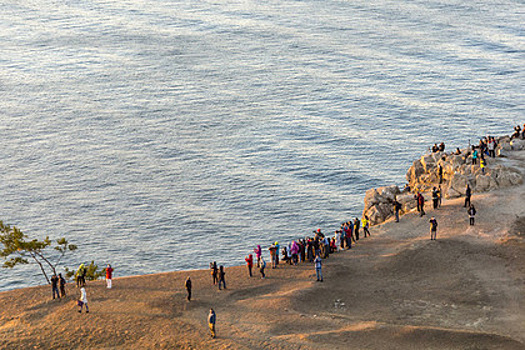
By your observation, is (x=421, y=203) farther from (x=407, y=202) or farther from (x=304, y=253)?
(x=304, y=253)

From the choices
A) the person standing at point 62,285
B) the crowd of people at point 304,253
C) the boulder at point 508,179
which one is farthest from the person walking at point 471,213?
the person standing at point 62,285

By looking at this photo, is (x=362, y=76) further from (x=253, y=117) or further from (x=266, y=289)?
(x=266, y=289)

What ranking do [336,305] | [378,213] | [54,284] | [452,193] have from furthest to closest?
1. [378,213]
2. [452,193]
3. [54,284]
4. [336,305]

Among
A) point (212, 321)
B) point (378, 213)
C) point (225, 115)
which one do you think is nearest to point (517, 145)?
point (378, 213)

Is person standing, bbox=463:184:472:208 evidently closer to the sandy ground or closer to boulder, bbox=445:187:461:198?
the sandy ground

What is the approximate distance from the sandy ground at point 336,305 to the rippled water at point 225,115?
28.0 meters

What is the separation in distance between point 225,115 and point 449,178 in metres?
65.4

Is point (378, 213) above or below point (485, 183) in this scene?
below

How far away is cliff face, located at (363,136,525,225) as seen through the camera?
72.0m

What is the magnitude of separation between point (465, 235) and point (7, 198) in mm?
72822

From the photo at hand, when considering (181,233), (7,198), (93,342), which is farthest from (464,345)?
(7,198)

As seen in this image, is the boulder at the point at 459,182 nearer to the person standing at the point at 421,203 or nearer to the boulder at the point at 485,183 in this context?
the boulder at the point at 485,183

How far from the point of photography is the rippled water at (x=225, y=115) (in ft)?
321

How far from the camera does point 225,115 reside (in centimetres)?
13388
